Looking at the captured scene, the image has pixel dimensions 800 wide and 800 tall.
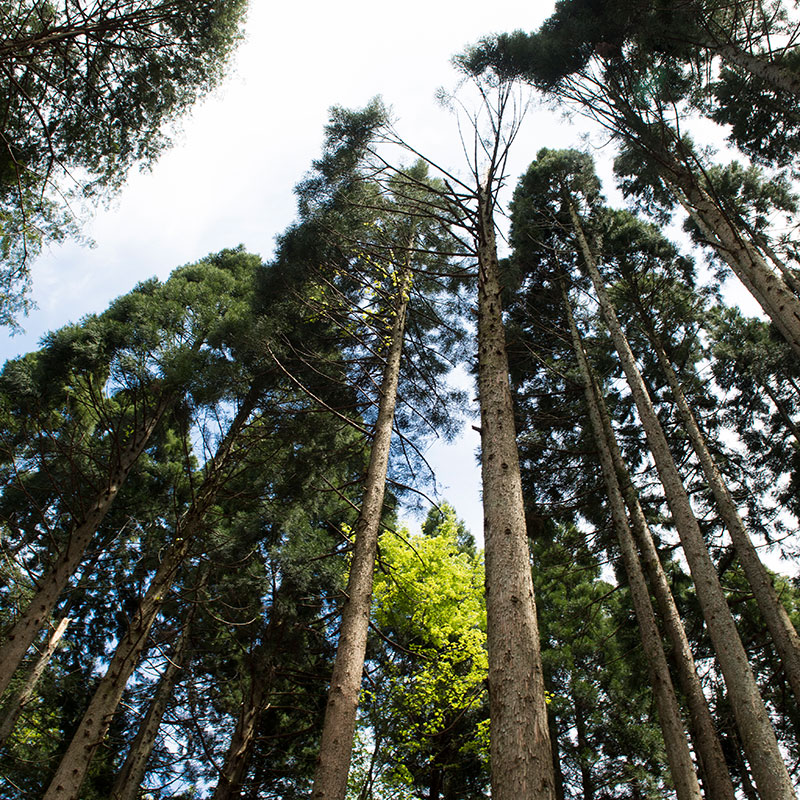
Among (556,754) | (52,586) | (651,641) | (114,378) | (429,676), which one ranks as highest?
(114,378)

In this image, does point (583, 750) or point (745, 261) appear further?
point (583, 750)

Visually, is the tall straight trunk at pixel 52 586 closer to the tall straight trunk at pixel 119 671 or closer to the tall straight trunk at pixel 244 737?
the tall straight trunk at pixel 119 671

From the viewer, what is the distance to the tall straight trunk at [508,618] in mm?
2410

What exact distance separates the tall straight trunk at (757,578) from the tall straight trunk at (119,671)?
7.90 metres

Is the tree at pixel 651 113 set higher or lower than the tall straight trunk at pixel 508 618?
higher

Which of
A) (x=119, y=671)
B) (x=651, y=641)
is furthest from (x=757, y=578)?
(x=119, y=671)

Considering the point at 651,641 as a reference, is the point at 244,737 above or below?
below

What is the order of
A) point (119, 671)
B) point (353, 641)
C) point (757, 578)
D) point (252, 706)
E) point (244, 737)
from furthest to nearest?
point (757, 578) → point (252, 706) → point (244, 737) → point (119, 671) → point (353, 641)

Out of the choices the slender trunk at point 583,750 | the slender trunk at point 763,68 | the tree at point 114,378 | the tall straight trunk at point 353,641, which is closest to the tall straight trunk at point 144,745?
the tree at point 114,378

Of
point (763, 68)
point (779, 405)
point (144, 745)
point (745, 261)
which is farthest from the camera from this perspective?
point (779, 405)

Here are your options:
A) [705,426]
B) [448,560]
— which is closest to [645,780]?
[448,560]

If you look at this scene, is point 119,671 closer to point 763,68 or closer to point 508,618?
point 508,618

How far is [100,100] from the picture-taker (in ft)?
22.0

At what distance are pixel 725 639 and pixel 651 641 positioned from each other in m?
0.91
